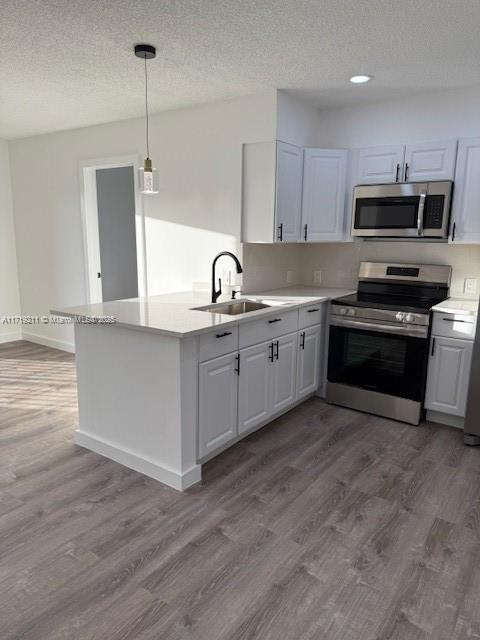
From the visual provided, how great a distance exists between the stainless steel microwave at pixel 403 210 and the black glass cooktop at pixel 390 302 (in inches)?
19.9

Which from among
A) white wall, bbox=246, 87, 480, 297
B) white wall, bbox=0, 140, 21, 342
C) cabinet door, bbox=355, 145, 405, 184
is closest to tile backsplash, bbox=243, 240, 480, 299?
white wall, bbox=246, 87, 480, 297

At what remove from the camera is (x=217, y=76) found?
10.1ft

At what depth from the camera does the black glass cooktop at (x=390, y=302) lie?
3326 mm

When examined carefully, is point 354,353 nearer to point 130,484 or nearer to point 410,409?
point 410,409

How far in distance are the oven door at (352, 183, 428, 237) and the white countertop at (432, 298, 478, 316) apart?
0.56 m

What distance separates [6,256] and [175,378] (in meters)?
4.17

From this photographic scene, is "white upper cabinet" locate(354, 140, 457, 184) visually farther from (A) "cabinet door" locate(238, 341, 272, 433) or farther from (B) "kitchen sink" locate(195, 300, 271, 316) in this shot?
(A) "cabinet door" locate(238, 341, 272, 433)

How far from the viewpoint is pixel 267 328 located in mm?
3070

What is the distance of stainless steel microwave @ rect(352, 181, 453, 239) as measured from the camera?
3363 mm

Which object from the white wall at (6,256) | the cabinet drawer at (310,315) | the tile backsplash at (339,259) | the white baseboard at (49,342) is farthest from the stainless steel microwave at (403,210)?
the white wall at (6,256)

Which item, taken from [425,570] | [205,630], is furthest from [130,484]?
[425,570]

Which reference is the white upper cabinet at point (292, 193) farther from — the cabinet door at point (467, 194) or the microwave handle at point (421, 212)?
the cabinet door at point (467, 194)

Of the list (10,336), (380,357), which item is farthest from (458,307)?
(10,336)

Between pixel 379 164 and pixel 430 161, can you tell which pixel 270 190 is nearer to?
pixel 379 164
